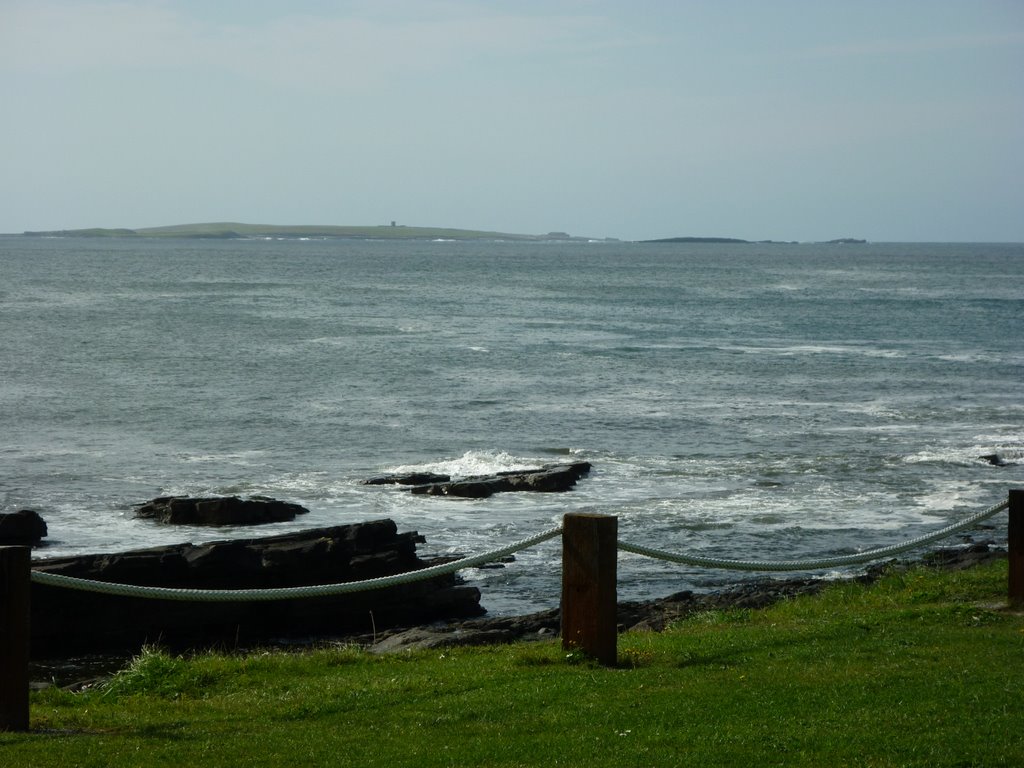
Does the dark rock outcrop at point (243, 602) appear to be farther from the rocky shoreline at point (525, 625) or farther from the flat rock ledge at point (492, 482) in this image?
the flat rock ledge at point (492, 482)

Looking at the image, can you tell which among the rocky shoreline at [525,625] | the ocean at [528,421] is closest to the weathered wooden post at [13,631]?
the rocky shoreline at [525,625]

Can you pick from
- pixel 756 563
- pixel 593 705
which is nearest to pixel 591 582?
pixel 593 705

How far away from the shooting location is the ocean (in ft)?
77.3

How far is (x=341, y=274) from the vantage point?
146125 millimetres

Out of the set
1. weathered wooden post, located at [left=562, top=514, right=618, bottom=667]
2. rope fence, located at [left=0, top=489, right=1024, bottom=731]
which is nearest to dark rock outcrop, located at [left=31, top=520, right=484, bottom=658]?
rope fence, located at [left=0, top=489, right=1024, bottom=731]

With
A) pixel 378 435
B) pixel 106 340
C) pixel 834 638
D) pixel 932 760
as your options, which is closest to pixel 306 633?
pixel 834 638

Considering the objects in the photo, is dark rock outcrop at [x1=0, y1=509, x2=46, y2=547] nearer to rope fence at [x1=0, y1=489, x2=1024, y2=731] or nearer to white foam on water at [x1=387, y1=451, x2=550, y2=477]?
white foam on water at [x1=387, y1=451, x2=550, y2=477]

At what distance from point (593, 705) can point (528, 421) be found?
100 ft

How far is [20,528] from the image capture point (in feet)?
65.1

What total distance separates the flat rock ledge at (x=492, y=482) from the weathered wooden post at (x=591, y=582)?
17687mm

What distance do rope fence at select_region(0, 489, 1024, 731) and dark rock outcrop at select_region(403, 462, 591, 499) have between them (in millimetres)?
16536

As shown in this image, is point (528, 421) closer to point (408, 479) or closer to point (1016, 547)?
point (408, 479)

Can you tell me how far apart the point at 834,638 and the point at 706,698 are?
2409 millimetres

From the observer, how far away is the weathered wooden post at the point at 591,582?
27.6 ft
